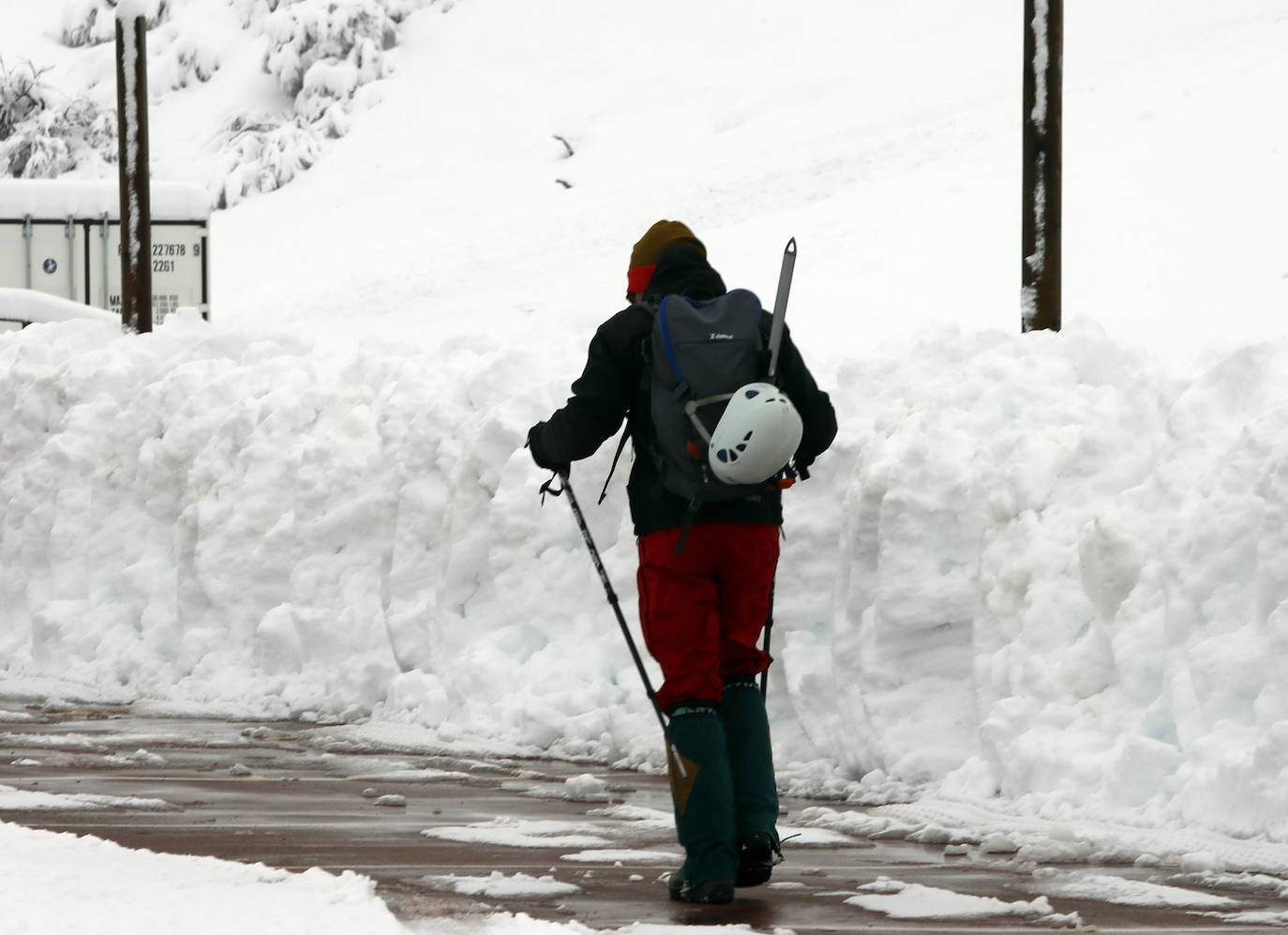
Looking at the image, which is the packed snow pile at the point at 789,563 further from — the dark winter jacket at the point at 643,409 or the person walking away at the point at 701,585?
the dark winter jacket at the point at 643,409

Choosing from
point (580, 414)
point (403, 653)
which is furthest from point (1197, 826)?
point (403, 653)

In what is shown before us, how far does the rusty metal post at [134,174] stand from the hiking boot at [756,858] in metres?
10.8

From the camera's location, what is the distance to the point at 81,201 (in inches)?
803

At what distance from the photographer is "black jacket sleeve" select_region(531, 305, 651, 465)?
17.3 ft

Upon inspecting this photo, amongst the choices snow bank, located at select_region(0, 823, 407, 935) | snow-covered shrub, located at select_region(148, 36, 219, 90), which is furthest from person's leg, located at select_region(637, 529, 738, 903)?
snow-covered shrub, located at select_region(148, 36, 219, 90)

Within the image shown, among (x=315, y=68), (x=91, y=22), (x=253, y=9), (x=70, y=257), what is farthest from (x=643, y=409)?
(x=91, y=22)

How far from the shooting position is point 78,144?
43781 mm

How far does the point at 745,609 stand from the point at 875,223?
52.7ft

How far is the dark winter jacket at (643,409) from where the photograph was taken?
5238 mm

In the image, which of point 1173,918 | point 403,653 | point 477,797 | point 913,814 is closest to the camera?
point 1173,918

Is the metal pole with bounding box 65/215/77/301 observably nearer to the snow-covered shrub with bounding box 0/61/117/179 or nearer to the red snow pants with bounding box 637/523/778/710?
the red snow pants with bounding box 637/523/778/710

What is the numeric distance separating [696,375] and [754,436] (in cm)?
30

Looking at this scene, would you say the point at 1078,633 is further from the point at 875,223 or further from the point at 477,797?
the point at 875,223

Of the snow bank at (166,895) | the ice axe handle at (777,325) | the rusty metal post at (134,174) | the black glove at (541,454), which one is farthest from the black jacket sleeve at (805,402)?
the rusty metal post at (134,174)
